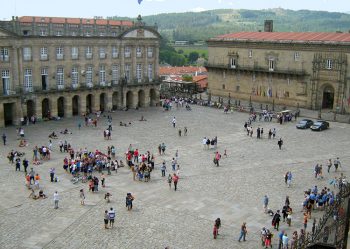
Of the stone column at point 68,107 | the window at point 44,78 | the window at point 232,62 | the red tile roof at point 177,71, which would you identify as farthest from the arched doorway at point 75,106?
the red tile roof at point 177,71

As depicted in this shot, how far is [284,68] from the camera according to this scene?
222 ft

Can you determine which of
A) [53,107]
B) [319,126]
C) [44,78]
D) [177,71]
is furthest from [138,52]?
[177,71]

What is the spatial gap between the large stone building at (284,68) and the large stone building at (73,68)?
42.1 feet

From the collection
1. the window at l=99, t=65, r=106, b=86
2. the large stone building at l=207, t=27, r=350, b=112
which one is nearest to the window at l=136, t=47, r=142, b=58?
the window at l=99, t=65, r=106, b=86

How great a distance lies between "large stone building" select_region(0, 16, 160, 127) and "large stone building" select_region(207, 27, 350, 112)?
12.8m

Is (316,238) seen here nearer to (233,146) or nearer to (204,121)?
(233,146)

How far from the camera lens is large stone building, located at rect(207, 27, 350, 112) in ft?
204

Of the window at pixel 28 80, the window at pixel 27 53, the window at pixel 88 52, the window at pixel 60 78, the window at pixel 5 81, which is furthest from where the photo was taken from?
the window at pixel 88 52

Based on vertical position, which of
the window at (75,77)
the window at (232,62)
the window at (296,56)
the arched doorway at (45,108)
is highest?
the window at (296,56)

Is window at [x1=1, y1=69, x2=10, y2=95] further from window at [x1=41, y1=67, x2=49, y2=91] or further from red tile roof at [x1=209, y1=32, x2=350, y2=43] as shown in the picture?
red tile roof at [x1=209, y1=32, x2=350, y2=43]

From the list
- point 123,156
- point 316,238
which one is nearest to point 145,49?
point 123,156

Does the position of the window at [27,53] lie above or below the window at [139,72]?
above

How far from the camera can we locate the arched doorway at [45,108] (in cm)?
5722

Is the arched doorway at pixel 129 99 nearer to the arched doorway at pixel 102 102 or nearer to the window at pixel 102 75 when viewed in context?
the arched doorway at pixel 102 102
